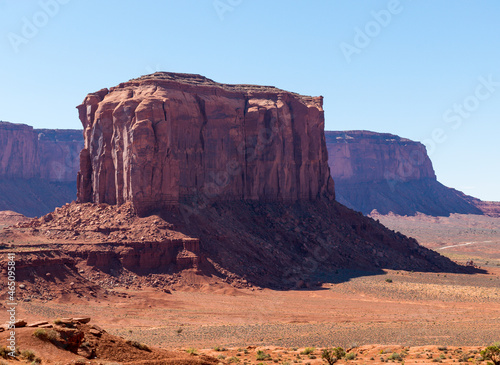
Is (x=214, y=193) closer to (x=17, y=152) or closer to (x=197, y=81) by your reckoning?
(x=197, y=81)

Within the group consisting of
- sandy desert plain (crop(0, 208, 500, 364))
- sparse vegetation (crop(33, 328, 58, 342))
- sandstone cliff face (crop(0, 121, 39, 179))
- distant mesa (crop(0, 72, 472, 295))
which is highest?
sandstone cliff face (crop(0, 121, 39, 179))

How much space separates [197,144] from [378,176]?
116817mm

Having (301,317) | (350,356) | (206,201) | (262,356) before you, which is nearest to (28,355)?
(262,356)

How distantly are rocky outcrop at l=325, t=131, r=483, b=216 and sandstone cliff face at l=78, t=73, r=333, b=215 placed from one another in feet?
310

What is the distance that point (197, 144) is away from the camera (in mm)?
68375

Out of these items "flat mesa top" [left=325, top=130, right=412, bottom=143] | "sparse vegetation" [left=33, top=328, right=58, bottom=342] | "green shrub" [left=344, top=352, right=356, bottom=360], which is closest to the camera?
"sparse vegetation" [left=33, top=328, right=58, bottom=342]

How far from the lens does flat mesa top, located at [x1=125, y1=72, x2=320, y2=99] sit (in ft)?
232

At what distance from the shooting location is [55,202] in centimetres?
14550

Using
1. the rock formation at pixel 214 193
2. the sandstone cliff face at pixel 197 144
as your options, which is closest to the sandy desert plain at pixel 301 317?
the rock formation at pixel 214 193

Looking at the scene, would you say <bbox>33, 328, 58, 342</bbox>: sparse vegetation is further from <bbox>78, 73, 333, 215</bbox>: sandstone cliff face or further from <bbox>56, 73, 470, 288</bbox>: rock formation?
<bbox>78, 73, 333, 215</bbox>: sandstone cliff face

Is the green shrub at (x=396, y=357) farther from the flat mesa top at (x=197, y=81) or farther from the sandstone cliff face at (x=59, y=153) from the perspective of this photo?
the sandstone cliff face at (x=59, y=153)

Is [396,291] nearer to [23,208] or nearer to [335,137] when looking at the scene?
[23,208]

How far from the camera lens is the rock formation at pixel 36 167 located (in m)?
142

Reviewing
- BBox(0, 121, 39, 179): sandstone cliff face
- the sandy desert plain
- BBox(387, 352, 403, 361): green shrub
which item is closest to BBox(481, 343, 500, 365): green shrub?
the sandy desert plain
